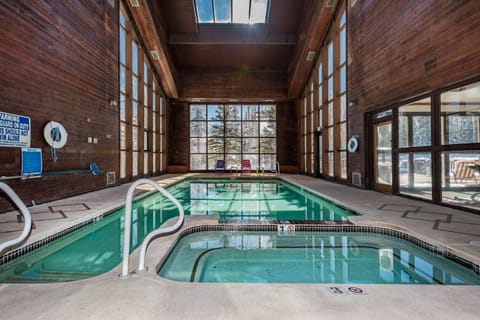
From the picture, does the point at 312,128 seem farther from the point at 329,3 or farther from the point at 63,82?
the point at 63,82

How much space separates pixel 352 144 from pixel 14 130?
6582 millimetres

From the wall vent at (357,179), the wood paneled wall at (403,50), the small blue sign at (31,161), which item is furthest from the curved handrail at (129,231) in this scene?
the wall vent at (357,179)

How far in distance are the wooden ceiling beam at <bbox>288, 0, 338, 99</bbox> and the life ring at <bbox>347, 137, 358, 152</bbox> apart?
386 cm

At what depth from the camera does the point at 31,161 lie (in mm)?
4262

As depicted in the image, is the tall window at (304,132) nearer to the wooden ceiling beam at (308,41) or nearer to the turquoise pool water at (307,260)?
the wooden ceiling beam at (308,41)

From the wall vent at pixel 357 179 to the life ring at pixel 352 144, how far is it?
58 centimetres

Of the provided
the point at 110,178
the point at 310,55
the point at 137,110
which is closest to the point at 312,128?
the point at 310,55

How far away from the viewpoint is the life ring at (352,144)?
21.5 feet

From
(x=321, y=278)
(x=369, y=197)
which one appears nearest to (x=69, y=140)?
(x=321, y=278)

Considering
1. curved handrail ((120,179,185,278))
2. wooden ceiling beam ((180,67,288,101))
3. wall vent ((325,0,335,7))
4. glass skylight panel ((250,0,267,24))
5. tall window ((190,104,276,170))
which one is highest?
glass skylight panel ((250,0,267,24))

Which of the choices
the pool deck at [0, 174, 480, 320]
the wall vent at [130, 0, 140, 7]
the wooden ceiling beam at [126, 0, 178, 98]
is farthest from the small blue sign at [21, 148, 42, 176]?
the wooden ceiling beam at [126, 0, 178, 98]

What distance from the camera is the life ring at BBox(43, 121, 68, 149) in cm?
456

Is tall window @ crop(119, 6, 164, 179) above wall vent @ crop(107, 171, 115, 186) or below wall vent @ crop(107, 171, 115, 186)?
above

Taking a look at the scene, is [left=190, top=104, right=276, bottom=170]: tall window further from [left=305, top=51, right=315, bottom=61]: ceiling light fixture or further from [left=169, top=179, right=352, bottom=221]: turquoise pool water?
[left=169, top=179, right=352, bottom=221]: turquoise pool water
